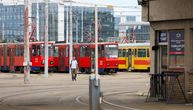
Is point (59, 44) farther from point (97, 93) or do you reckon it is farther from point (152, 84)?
point (97, 93)

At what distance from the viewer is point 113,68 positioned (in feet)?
174

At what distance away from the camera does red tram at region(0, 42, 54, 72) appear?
56.1m

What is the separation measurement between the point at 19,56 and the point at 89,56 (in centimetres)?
772

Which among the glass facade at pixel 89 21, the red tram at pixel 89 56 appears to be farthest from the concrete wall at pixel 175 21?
the glass facade at pixel 89 21

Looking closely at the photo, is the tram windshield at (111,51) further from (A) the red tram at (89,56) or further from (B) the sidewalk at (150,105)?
(B) the sidewalk at (150,105)

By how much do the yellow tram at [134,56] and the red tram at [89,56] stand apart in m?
5.14

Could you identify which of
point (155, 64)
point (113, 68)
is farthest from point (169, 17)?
point (113, 68)

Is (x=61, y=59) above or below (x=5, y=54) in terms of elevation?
below

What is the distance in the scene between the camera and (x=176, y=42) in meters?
20.7

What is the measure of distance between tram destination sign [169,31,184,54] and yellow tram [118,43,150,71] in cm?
3670

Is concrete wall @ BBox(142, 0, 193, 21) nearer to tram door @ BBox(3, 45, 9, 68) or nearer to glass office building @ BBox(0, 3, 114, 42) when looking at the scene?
tram door @ BBox(3, 45, 9, 68)

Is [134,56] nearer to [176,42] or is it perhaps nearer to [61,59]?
[61,59]

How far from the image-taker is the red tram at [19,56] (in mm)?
56125

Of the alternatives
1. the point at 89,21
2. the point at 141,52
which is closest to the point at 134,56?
the point at 141,52
